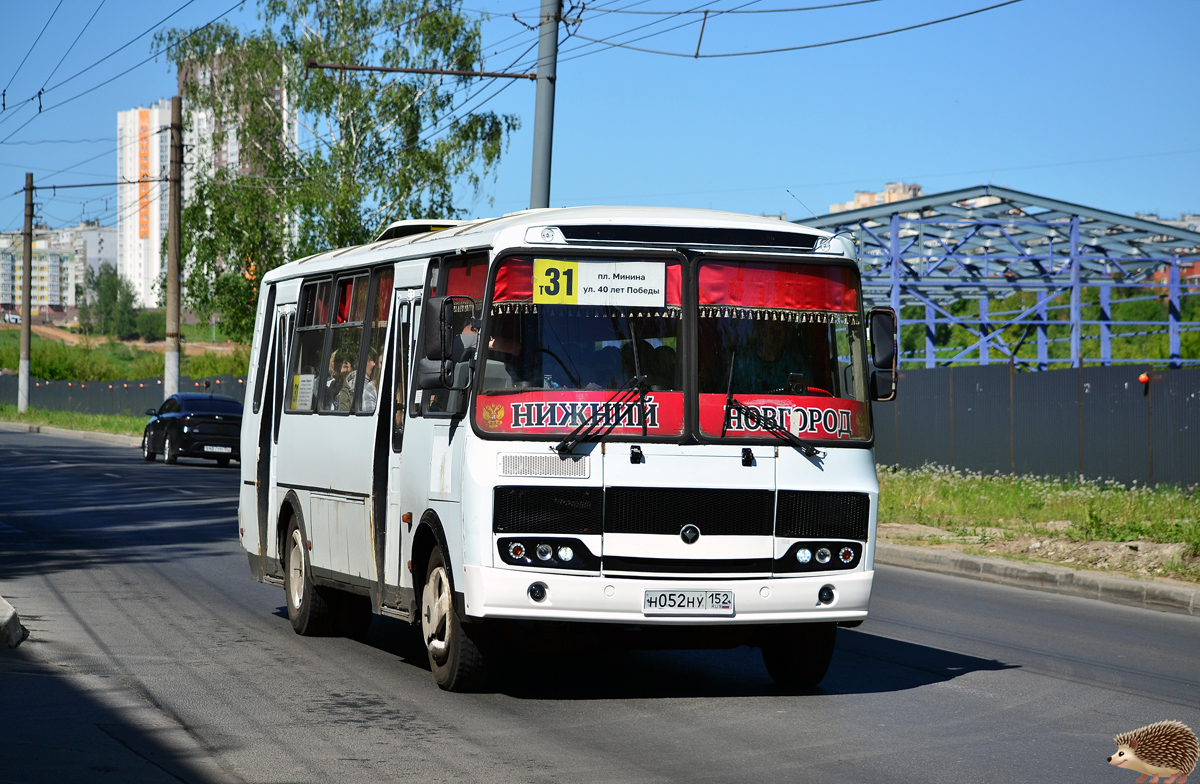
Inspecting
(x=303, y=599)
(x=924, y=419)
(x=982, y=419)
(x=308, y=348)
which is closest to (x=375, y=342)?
(x=308, y=348)

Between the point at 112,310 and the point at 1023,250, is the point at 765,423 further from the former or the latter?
the point at 112,310

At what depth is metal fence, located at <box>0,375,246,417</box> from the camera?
61000 mm

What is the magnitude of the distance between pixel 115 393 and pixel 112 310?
112747mm

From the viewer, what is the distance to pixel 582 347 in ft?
25.9

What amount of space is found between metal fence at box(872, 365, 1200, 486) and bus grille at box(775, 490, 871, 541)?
15.3 m

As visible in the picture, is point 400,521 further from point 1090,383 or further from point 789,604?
point 1090,383

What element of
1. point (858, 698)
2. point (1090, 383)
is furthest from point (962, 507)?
point (858, 698)

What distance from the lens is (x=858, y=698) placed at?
27.0ft

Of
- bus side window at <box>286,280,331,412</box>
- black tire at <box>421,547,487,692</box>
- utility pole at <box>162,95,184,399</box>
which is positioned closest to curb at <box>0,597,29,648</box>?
bus side window at <box>286,280,331,412</box>

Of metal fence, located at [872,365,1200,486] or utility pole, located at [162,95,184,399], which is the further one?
utility pole, located at [162,95,184,399]

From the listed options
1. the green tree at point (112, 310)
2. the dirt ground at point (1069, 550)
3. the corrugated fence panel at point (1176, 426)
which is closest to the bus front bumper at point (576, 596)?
the dirt ground at point (1069, 550)

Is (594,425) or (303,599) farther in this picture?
(303,599)

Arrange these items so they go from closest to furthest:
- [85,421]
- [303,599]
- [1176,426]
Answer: [303,599] < [1176,426] < [85,421]

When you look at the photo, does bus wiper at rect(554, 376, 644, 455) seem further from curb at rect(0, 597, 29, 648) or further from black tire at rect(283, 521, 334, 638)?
curb at rect(0, 597, 29, 648)
